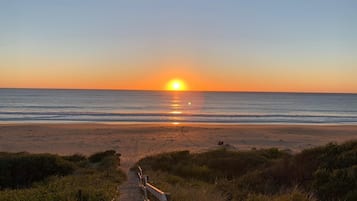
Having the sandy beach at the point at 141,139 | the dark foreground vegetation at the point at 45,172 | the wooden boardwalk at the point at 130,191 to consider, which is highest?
the wooden boardwalk at the point at 130,191

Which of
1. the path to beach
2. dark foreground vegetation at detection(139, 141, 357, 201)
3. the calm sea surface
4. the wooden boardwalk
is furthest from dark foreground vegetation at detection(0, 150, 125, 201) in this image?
the calm sea surface

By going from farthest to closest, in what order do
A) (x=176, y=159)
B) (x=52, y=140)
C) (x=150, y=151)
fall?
(x=52, y=140), (x=150, y=151), (x=176, y=159)

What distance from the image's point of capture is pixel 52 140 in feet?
135

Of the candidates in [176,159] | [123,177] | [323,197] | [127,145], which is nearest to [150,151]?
[127,145]

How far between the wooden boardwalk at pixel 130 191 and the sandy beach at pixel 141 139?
29.9ft

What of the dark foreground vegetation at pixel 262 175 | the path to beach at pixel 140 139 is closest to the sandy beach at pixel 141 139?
the path to beach at pixel 140 139

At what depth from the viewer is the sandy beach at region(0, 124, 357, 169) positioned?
35.8 m

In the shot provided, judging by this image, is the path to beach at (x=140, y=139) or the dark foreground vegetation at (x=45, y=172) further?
the path to beach at (x=140, y=139)

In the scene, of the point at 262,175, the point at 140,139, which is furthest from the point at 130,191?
the point at 140,139

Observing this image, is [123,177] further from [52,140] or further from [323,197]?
[52,140]

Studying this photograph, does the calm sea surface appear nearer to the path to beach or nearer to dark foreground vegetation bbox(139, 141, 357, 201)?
the path to beach

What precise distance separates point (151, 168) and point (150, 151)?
11030 millimetres

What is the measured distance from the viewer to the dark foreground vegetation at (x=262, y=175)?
1270cm

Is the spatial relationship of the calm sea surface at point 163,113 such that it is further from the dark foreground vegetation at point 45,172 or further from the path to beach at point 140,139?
the dark foreground vegetation at point 45,172
